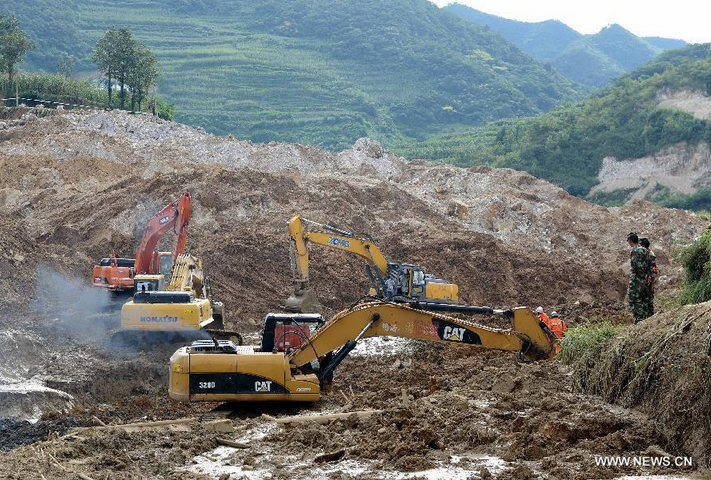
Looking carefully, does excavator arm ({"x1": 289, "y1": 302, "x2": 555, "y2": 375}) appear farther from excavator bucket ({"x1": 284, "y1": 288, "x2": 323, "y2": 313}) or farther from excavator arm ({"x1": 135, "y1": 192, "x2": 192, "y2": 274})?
excavator bucket ({"x1": 284, "y1": 288, "x2": 323, "y2": 313})

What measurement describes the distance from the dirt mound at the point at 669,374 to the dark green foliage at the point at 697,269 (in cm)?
262

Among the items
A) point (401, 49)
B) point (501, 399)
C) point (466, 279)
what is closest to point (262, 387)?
point (501, 399)

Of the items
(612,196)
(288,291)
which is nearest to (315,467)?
(288,291)

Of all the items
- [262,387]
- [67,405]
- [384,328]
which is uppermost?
[384,328]

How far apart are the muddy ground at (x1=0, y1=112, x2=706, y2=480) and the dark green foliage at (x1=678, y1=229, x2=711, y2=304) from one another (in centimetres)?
205

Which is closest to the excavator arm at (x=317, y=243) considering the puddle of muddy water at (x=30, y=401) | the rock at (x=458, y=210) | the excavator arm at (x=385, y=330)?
the excavator arm at (x=385, y=330)

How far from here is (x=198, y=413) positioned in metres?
13.2

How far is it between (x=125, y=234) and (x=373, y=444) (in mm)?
18250

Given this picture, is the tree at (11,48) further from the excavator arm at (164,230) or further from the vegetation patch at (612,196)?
the excavator arm at (164,230)

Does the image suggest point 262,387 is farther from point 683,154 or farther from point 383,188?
point 683,154

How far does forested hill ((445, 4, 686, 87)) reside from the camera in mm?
152000

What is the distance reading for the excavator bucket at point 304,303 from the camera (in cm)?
2017

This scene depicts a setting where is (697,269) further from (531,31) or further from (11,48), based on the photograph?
(531,31)

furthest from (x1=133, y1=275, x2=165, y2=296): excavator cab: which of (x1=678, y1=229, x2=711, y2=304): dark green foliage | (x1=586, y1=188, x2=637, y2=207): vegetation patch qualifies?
(x1=586, y1=188, x2=637, y2=207): vegetation patch
